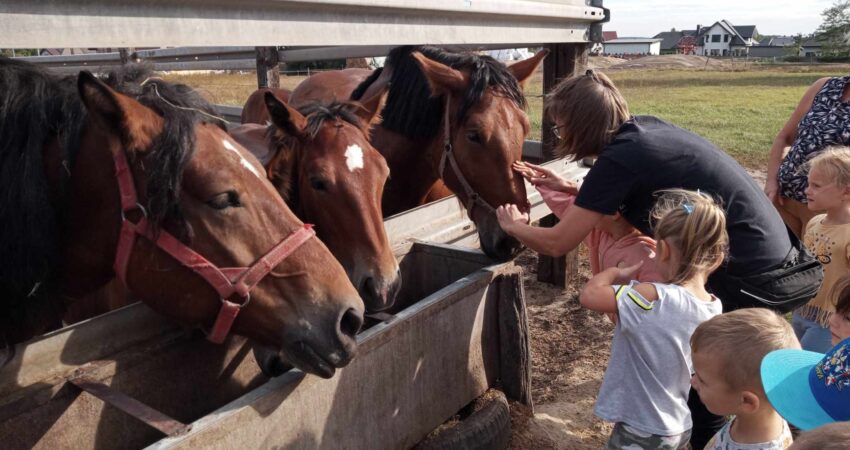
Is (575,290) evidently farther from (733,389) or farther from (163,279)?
(163,279)

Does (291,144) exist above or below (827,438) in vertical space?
above

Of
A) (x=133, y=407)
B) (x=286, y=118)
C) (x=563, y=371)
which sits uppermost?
(x=286, y=118)

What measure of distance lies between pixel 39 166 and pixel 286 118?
3.51ft

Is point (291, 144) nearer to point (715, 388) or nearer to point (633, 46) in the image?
point (715, 388)

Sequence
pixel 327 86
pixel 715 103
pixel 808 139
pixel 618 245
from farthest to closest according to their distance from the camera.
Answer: pixel 715 103, pixel 327 86, pixel 808 139, pixel 618 245

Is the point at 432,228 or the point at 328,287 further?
the point at 432,228

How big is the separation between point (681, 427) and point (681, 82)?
32249 millimetres

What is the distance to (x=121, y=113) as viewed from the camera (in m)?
1.71

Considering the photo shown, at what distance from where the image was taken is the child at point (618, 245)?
2.39 meters

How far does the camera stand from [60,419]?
2.00 metres

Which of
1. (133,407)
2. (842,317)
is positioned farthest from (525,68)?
(133,407)

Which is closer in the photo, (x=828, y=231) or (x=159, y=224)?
(x=159, y=224)


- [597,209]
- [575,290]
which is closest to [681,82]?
[575,290]

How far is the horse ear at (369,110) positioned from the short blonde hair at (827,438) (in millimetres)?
2231
